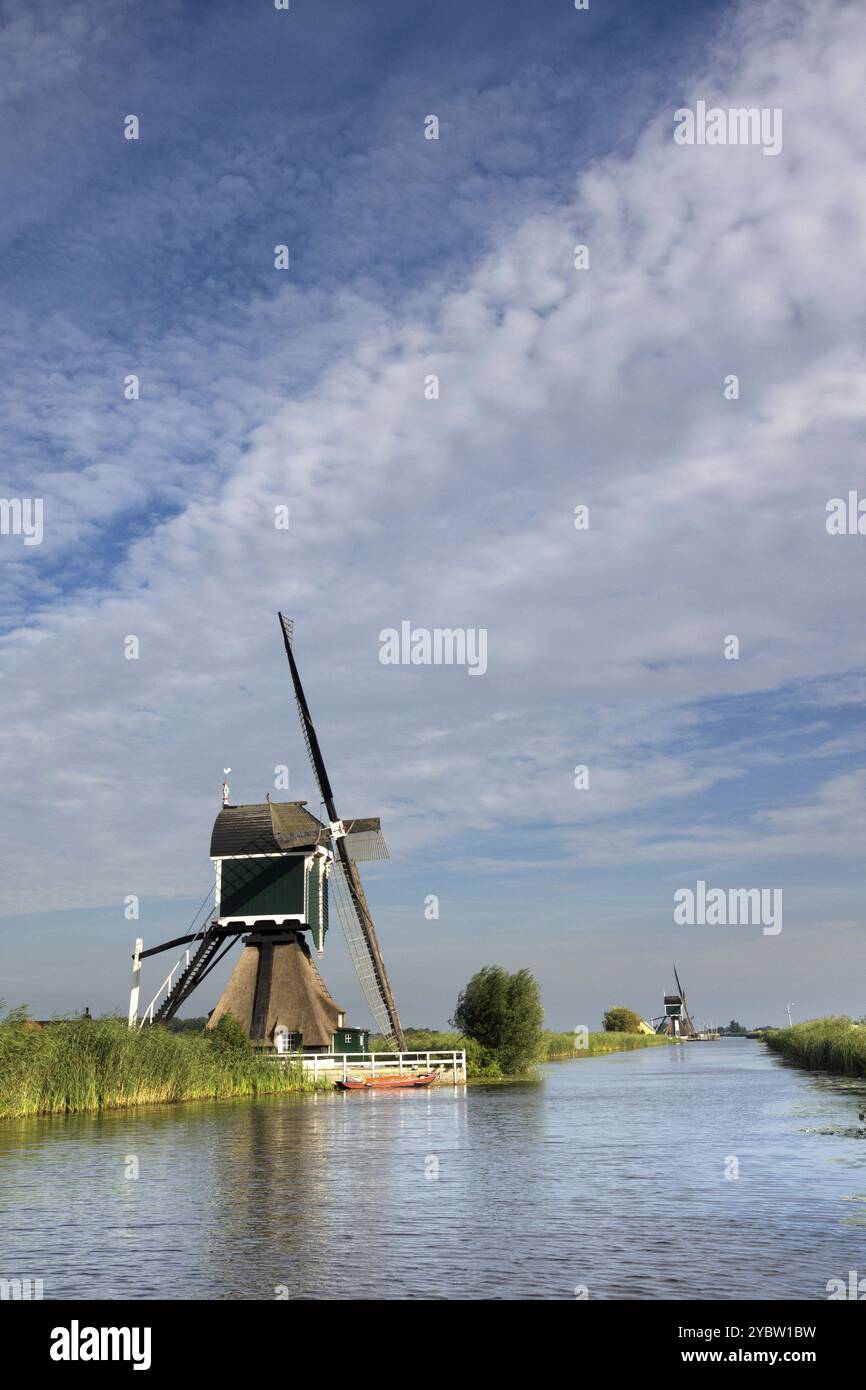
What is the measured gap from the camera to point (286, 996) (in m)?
49.1

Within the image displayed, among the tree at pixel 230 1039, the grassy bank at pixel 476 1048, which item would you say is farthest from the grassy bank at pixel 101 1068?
the grassy bank at pixel 476 1048

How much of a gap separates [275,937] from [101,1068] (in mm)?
18662

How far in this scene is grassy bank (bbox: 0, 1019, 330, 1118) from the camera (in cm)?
2894

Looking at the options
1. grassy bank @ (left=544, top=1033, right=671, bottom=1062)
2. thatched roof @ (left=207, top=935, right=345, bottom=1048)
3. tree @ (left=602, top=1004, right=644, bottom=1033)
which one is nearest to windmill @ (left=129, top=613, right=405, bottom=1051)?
thatched roof @ (left=207, top=935, right=345, bottom=1048)

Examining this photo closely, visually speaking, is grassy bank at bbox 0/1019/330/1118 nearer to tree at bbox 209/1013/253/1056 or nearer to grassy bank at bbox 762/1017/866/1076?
tree at bbox 209/1013/253/1056

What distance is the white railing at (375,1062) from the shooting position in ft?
153

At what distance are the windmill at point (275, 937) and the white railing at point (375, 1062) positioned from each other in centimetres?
119

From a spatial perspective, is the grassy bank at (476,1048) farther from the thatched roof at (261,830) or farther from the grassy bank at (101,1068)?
the grassy bank at (101,1068)

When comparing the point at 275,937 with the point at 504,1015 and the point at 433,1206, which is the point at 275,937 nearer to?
the point at 504,1015

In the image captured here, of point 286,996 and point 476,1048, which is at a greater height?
point 286,996

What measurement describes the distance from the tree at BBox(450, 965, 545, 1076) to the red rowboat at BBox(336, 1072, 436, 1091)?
8.80 m

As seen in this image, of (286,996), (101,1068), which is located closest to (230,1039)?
(286,996)
